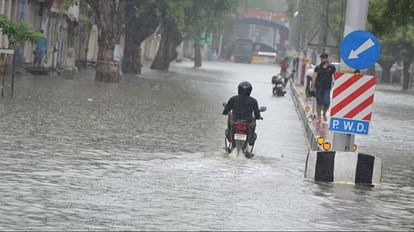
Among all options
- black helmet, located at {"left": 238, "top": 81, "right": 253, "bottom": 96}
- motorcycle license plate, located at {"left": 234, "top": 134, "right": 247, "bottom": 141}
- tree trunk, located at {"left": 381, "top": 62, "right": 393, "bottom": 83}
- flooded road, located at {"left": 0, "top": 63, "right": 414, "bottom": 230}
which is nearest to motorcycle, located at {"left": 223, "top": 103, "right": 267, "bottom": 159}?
motorcycle license plate, located at {"left": 234, "top": 134, "right": 247, "bottom": 141}

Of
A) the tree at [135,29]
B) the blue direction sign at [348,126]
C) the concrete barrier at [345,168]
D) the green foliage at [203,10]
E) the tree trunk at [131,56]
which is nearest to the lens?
the concrete barrier at [345,168]

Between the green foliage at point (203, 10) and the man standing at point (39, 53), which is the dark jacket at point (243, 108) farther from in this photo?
the green foliage at point (203, 10)

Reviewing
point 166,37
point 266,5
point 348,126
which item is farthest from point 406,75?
point 266,5

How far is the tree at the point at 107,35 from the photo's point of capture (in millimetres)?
46594

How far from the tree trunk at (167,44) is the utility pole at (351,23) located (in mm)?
56518

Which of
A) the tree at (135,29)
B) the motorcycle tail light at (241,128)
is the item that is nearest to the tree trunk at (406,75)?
the tree at (135,29)

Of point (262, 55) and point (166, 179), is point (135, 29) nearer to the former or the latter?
point (166, 179)

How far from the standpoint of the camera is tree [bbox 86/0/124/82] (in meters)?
46.6

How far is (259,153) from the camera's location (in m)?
Result: 20.2

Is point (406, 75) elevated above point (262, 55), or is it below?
above

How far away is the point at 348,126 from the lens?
16.8 metres

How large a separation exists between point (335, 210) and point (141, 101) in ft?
74.8

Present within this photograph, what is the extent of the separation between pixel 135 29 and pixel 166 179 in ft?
167

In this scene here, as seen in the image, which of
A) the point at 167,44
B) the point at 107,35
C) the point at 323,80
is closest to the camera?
the point at 323,80
